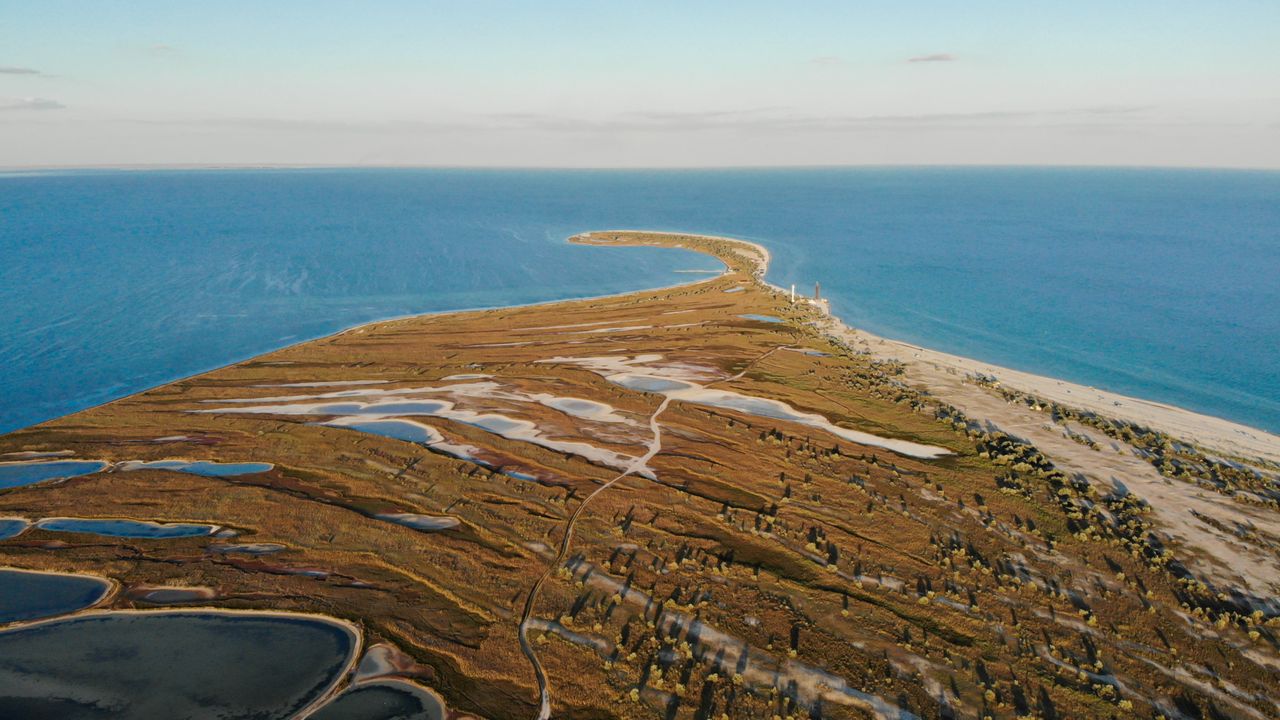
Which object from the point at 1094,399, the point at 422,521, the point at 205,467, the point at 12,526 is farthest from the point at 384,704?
the point at 1094,399

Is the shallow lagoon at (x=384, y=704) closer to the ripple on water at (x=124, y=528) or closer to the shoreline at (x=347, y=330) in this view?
the ripple on water at (x=124, y=528)

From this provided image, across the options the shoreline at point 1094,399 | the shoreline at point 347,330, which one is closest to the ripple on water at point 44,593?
the shoreline at point 347,330

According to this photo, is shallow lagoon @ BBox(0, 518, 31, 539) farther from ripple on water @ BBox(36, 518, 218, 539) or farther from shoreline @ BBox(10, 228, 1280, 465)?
shoreline @ BBox(10, 228, 1280, 465)

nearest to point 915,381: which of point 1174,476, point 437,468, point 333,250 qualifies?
point 1174,476

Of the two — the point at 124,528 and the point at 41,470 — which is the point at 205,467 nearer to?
the point at 124,528

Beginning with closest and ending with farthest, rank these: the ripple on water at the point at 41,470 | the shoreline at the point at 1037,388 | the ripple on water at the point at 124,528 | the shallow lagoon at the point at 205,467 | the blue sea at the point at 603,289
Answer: the ripple on water at the point at 124,528 < the ripple on water at the point at 41,470 < the shallow lagoon at the point at 205,467 < the shoreline at the point at 1037,388 < the blue sea at the point at 603,289

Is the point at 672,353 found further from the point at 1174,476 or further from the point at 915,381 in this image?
the point at 1174,476

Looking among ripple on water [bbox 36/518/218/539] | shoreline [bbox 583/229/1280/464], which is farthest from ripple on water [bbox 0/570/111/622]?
shoreline [bbox 583/229/1280/464]
